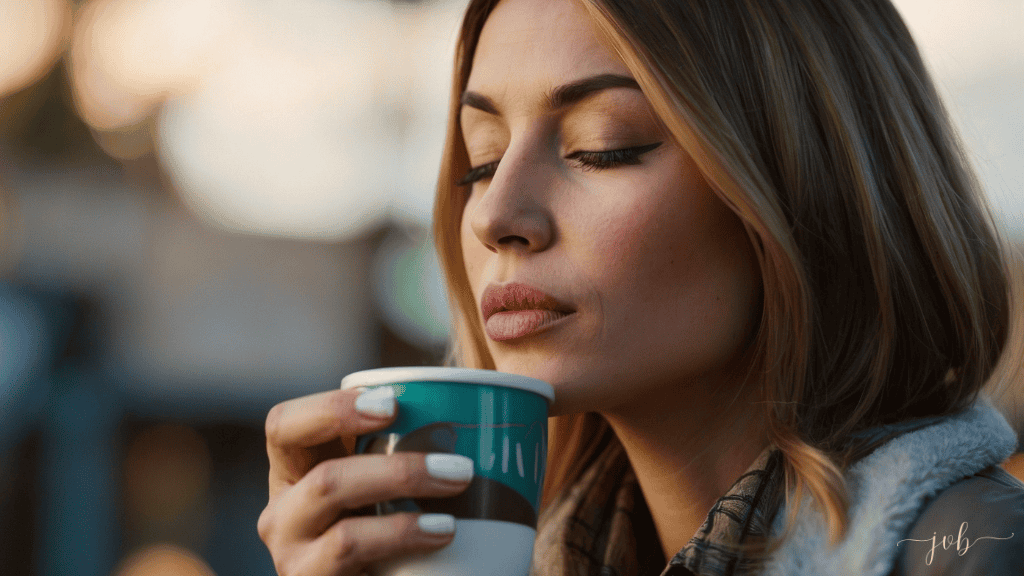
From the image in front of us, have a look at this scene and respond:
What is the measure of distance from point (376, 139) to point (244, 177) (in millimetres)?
1365

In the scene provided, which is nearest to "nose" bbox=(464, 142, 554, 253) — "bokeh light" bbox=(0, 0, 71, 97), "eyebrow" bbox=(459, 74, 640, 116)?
"eyebrow" bbox=(459, 74, 640, 116)

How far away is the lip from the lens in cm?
117

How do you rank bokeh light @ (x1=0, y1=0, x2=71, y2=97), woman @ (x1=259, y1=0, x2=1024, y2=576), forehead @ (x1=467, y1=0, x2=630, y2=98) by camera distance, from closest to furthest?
woman @ (x1=259, y1=0, x2=1024, y2=576) → forehead @ (x1=467, y1=0, x2=630, y2=98) → bokeh light @ (x1=0, y1=0, x2=71, y2=97)

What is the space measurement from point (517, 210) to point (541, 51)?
29 cm

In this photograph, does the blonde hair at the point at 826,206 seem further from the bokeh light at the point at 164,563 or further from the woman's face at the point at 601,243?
the bokeh light at the point at 164,563

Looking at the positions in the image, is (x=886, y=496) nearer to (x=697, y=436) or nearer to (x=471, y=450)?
(x=697, y=436)

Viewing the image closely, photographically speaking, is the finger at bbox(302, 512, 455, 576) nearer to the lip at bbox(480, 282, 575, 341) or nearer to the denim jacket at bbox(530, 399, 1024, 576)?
the lip at bbox(480, 282, 575, 341)

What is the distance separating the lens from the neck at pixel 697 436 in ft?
4.38

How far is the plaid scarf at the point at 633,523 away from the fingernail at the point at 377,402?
553 mm

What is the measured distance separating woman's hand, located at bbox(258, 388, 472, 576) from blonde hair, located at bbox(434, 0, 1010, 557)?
23.9 inches

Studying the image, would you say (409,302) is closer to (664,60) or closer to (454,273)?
(454,273)

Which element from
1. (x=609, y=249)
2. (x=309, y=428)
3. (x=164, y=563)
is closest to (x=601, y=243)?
(x=609, y=249)

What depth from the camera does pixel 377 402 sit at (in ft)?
2.89

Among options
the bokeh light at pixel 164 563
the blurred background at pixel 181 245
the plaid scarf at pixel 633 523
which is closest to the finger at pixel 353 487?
the plaid scarf at pixel 633 523
